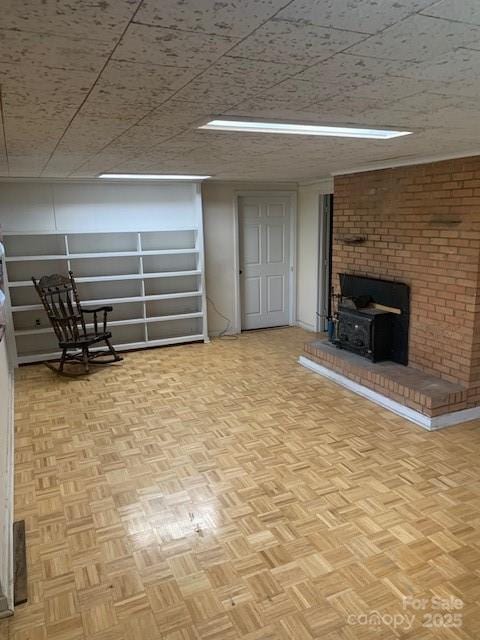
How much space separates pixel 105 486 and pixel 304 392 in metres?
2.12

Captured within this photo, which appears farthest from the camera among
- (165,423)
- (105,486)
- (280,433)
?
(165,423)

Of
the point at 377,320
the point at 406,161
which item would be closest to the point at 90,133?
the point at 406,161

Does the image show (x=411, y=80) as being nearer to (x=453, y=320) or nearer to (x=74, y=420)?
(x=453, y=320)

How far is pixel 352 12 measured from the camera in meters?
1.04

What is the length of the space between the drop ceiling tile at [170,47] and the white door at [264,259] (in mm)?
5031

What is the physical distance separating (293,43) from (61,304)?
4400mm

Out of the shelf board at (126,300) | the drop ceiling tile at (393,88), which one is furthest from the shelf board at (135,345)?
the drop ceiling tile at (393,88)

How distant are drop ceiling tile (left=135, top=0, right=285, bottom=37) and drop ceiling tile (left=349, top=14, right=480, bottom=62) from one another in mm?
336

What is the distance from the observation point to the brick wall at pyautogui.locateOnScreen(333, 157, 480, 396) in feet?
11.9

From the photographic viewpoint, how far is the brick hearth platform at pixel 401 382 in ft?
11.8

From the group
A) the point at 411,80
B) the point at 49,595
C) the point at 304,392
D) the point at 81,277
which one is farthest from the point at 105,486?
the point at 81,277

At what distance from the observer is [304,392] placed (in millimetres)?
4352

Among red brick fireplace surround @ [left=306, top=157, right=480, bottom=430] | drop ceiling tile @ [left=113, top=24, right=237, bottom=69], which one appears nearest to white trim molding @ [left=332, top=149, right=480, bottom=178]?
red brick fireplace surround @ [left=306, top=157, right=480, bottom=430]

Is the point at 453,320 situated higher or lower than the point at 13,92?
lower
